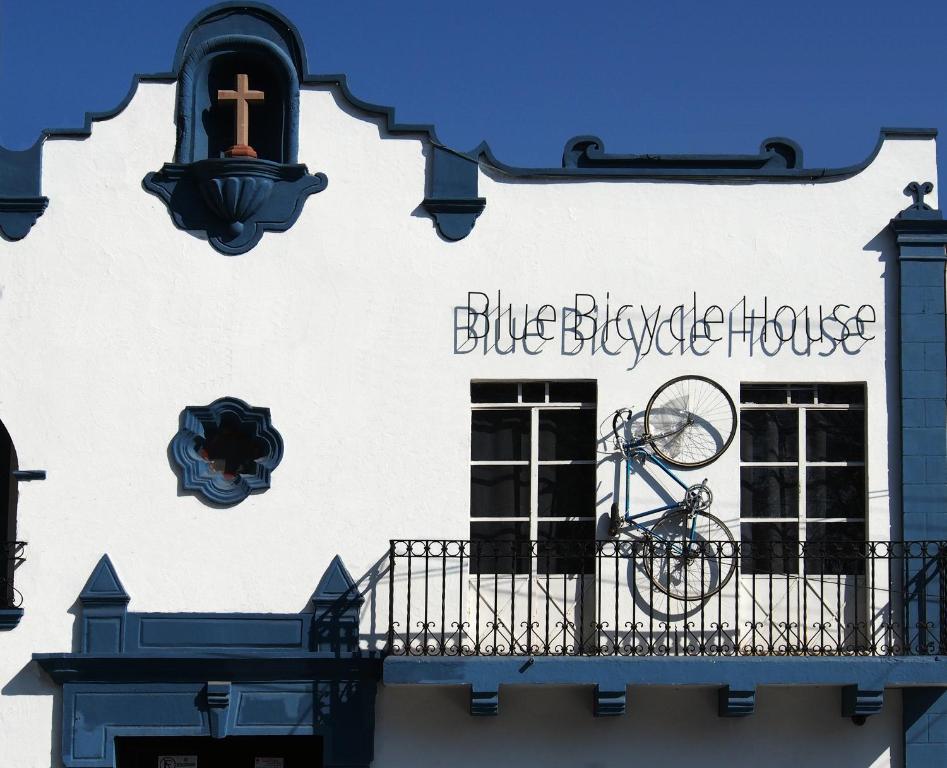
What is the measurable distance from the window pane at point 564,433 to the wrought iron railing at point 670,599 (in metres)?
0.78

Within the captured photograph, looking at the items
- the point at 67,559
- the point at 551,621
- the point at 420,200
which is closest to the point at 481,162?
the point at 420,200

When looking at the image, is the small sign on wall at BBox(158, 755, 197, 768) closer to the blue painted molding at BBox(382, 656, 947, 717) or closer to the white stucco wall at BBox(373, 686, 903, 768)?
the white stucco wall at BBox(373, 686, 903, 768)

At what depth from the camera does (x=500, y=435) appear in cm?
1263

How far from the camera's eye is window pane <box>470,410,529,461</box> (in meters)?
12.6

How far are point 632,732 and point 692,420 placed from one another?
8.57 ft

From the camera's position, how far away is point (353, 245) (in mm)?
12531

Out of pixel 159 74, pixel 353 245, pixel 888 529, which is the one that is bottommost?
pixel 888 529

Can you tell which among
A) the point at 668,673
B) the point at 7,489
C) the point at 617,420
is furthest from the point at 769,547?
the point at 7,489

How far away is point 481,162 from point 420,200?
1.99ft

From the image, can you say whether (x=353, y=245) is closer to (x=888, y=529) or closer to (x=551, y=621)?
(x=551, y=621)

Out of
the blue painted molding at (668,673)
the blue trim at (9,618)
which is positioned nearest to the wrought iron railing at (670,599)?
the blue painted molding at (668,673)

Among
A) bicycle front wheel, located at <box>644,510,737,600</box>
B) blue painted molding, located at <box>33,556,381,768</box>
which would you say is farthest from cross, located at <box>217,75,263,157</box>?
bicycle front wheel, located at <box>644,510,737,600</box>

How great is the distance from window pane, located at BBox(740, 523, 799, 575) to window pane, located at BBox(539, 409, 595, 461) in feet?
4.97

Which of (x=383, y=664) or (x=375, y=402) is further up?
(x=375, y=402)
